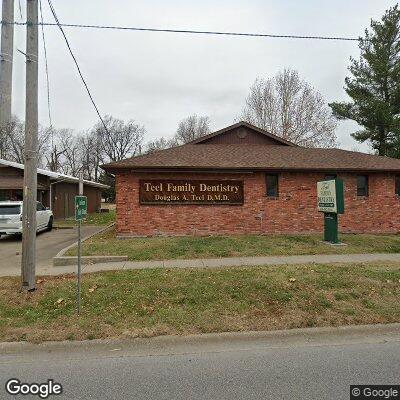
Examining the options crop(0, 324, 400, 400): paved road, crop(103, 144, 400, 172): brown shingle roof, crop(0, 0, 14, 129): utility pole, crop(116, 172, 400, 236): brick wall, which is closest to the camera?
crop(0, 324, 400, 400): paved road

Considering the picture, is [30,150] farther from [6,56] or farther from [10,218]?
[10,218]

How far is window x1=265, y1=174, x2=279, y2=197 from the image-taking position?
13.6 metres

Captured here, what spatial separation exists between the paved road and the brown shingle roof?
9047 millimetres

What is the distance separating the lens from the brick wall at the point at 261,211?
12.8 metres

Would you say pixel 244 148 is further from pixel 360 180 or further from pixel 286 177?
pixel 360 180

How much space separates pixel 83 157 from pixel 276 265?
66.7 metres

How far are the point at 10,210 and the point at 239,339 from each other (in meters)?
13.2

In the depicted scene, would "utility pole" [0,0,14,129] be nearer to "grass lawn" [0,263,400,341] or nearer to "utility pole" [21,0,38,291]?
"utility pole" [21,0,38,291]

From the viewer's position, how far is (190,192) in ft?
42.6

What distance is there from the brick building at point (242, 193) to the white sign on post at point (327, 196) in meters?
1.86

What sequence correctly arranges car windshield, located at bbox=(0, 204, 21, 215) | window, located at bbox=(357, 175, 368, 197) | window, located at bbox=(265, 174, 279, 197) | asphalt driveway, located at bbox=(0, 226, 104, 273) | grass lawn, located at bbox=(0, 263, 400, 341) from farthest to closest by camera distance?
car windshield, located at bbox=(0, 204, 21, 215) → window, located at bbox=(357, 175, 368, 197) → window, located at bbox=(265, 174, 279, 197) → asphalt driveway, located at bbox=(0, 226, 104, 273) → grass lawn, located at bbox=(0, 263, 400, 341)

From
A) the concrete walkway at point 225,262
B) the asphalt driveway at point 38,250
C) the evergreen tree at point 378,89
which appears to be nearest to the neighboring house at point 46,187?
the asphalt driveway at point 38,250

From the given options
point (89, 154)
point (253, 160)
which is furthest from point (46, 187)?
point (89, 154)

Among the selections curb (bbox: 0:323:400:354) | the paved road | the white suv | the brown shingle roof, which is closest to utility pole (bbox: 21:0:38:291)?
curb (bbox: 0:323:400:354)
